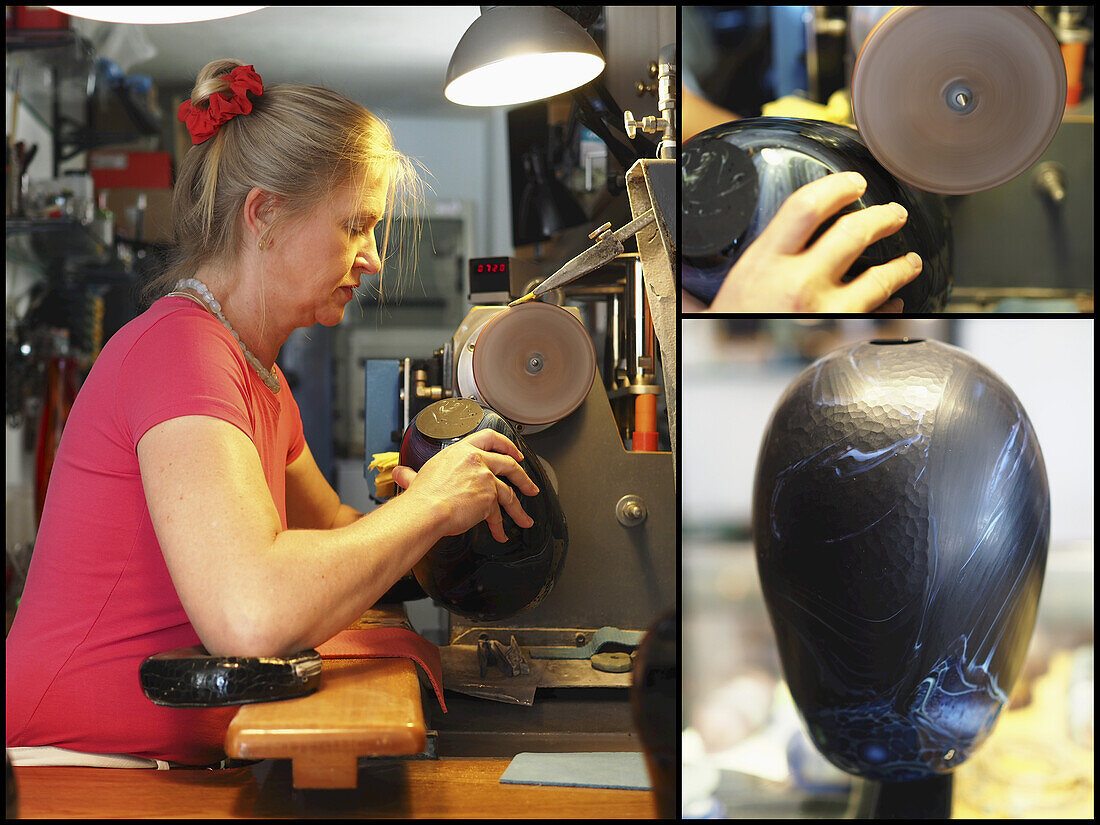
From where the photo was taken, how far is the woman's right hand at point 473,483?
40.4 inches

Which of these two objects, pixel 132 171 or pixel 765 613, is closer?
pixel 765 613

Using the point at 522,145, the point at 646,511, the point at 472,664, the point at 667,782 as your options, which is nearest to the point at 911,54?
the point at 667,782

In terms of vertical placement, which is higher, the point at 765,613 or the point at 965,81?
the point at 965,81

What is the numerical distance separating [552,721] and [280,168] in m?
0.79

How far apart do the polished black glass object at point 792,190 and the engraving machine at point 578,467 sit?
50 centimetres

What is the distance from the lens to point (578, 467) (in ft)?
4.93

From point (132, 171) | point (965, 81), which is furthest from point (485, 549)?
point (132, 171)

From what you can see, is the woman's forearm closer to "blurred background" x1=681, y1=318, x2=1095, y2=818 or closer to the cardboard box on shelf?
"blurred background" x1=681, y1=318, x2=1095, y2=818

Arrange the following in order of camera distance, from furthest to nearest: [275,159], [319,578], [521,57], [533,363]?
1. [533,363]
2. [521,57]
3. [275,159]
4. [319,578]

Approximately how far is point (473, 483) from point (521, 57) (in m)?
0.65

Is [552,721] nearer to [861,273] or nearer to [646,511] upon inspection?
[646,511]

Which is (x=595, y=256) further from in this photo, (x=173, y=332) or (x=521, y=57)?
(x=173, y=332)

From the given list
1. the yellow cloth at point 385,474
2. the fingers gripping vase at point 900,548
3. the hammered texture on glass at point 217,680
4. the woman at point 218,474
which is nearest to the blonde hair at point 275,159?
the woman at point 218,474

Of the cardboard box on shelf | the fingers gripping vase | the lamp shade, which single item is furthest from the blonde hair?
the cardboard box on shelf
